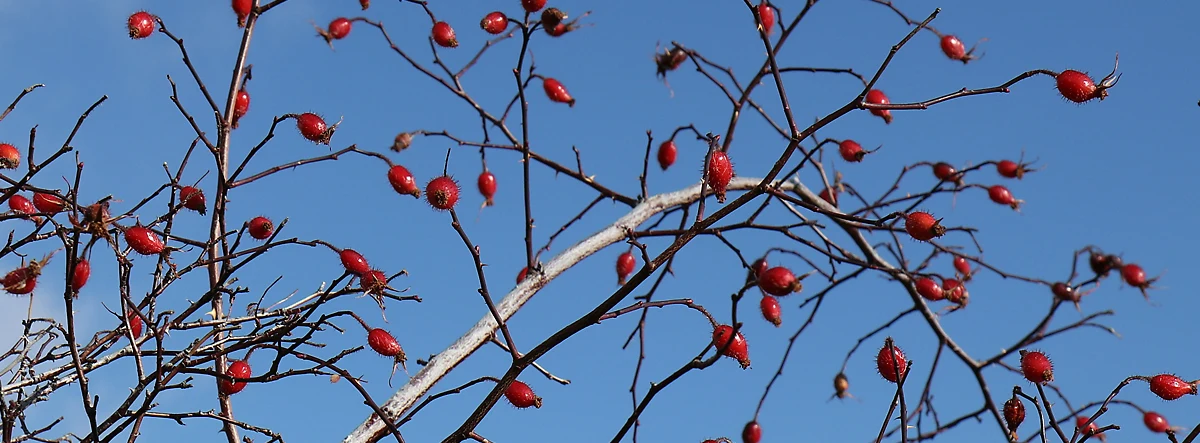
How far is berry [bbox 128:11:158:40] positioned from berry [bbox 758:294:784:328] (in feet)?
8.63

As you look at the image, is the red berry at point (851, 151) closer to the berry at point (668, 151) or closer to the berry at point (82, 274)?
the berry at point (668, 151)

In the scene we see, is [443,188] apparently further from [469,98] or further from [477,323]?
[469,98]

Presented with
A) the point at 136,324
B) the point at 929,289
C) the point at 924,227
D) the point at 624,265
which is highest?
→ the point at 624,265

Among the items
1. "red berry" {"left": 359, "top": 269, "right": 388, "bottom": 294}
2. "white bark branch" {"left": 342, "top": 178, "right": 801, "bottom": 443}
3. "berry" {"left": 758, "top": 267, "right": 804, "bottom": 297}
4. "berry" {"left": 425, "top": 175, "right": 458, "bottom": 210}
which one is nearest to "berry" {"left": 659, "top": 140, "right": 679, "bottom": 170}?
"white bark branch" {"left": 342, "top": 178, "right": 801, "bottom": 443}

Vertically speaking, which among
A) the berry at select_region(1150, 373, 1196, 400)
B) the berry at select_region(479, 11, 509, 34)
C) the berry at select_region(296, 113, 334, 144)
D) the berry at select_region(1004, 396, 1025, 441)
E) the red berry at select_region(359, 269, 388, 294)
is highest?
the berry at select_region(479, 11, 509, 34)

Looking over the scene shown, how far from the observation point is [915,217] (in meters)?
2.71

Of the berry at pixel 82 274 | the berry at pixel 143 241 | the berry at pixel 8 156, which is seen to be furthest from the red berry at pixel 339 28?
the berry at pixel 82 274

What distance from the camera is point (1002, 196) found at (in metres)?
5.03

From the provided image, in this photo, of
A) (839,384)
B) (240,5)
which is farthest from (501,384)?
(839,384)

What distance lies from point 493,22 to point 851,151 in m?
1.74

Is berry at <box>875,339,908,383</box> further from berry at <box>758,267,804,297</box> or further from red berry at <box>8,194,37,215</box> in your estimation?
red berry at <box>8,194,37,215</box>

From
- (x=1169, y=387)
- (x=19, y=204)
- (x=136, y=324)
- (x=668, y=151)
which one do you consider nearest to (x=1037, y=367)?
(x=1169, y=387)

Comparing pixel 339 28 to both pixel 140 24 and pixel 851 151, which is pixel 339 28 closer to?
pixel 140 24

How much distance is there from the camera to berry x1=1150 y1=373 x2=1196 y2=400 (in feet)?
8.96
